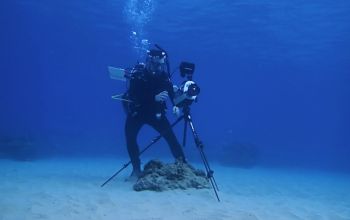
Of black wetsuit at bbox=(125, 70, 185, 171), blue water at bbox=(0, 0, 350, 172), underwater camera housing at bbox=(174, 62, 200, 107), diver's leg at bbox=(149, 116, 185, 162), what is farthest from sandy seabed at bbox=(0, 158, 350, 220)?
blue water at bbox=(0, 0, 350, 172)

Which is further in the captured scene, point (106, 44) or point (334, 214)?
point (106, 44)

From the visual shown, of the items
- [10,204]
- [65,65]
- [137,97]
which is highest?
[65,65]

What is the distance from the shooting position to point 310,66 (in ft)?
144

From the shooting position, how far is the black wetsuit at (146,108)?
27.3ft

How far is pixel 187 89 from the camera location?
7.03 m

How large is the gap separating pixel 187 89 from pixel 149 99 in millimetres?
1659

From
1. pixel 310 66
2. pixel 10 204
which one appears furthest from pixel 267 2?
pixel 310 66

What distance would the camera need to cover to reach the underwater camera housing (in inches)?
276

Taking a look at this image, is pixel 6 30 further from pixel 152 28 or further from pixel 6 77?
Result: pixel 6 77

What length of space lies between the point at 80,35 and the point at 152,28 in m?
12.0

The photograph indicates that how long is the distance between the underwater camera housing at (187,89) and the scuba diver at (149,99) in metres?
0.93

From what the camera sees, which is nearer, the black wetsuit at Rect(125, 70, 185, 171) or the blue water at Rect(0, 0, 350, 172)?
the black wetsuit at Rect(125, 70, 185, 171)

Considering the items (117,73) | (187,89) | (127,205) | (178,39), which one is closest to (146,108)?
(117,73)

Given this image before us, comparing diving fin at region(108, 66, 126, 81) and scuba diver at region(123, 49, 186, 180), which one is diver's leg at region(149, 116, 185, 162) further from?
diving fin at region(108, 66, 126, 81)
